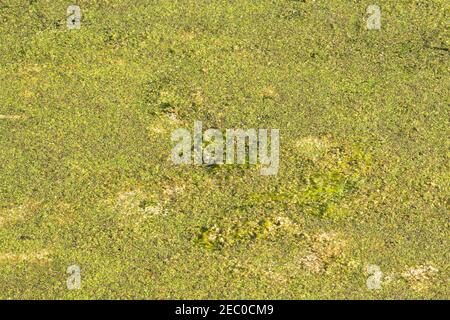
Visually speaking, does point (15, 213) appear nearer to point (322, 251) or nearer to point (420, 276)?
point (322, 251)

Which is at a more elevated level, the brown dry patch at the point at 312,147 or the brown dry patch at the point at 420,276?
the brown dry patch at the point at 312,147

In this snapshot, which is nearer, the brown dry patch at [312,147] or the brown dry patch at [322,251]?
the brown dry patch at [322,251]

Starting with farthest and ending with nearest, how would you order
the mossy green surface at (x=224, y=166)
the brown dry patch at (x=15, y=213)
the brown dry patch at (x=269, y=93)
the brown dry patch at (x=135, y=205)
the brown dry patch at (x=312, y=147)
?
1. the brown dry patch at (x=269, y=93)
2. the brown dry patch at (x=312, y=147)
3. the brown dry patch at (x=135, y=205)
4. the brown dry patch at (x=15, y=213)
5. the mossy green surface at (x=224, y=166)

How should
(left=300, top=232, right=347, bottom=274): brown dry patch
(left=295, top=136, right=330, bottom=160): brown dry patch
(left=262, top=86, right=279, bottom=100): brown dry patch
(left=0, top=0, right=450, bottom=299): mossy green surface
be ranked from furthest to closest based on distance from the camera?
1. (left=262, top=86, right=279, bottom=100): brown dry patch
2. (left=295, top=136, right=330, bottom=160): brown dry patch
3. (left=300, top=232, right=347, bottom=274): brown dry patch
4. (left=0, top=0, right=450, bottom=299): mossy green surface

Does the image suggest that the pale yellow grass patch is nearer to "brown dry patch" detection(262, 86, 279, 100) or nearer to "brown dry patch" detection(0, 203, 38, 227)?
"brown dry patch" detection(0, 203, 38, 227)

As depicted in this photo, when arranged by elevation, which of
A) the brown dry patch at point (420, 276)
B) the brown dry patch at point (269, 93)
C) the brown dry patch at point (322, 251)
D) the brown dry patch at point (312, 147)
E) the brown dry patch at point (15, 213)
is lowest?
the brown dry patch at point (420, 276)

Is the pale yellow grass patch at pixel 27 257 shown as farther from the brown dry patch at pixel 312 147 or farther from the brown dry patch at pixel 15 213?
the brown dry patch at pixel 312 147

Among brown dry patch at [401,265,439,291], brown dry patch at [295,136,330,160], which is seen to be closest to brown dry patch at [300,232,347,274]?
brown dry patch at [401,265,439,291]

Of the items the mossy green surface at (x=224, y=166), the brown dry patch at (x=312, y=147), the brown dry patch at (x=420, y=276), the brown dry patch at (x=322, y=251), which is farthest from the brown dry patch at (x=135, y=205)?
the brown dry patch at (x=420, y=276)

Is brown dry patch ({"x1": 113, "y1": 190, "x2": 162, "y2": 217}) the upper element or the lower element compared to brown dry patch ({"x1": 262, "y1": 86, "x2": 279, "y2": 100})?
lower
